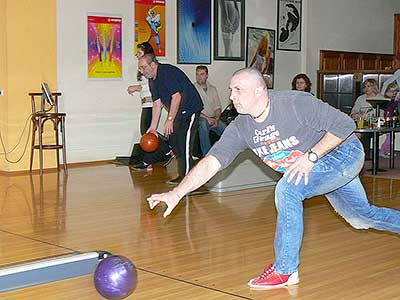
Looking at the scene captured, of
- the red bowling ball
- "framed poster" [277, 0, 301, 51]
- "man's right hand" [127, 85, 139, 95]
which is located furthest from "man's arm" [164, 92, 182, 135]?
"framed poster" [277, 0, 301, 51]

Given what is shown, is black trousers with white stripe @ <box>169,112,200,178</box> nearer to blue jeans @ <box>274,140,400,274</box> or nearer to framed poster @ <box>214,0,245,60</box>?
blue jeans @ <box>274,140,400,274</box>

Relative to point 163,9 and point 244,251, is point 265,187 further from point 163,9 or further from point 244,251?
point 163,9

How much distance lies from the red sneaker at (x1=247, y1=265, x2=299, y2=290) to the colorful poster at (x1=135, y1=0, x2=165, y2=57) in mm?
6605

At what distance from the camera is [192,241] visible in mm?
4910

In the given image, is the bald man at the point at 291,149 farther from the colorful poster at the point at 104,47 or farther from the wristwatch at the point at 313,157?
the colorful poster at the point at 104,47

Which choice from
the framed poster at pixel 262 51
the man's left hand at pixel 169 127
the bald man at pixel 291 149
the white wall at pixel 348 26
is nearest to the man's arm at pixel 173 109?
the man's left hand at pixel 169 127

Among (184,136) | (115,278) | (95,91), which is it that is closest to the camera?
(115,278)

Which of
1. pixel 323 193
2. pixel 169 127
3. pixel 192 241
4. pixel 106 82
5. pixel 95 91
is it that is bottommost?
pixel 192 241

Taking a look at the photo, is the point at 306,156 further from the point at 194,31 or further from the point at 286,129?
the point at 194,31

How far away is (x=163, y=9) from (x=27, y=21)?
2.23m

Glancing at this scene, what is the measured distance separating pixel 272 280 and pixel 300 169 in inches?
24.8

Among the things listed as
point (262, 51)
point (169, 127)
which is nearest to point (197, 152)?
point (169, 127)

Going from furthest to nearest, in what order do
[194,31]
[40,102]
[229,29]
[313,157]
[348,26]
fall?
1. [348,26]
2. [229,29]
3. [194,31]
4. [40,102]
5. [313,157]

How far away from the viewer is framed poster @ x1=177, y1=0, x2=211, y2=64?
10.4 m
